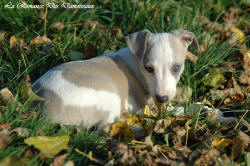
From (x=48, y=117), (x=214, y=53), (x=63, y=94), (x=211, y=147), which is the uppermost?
(x=214, y=53)

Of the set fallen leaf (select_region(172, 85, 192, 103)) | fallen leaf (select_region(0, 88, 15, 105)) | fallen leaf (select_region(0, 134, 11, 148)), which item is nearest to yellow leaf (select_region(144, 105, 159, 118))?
fallen leaf (select_region(172, 85, 192, 103))

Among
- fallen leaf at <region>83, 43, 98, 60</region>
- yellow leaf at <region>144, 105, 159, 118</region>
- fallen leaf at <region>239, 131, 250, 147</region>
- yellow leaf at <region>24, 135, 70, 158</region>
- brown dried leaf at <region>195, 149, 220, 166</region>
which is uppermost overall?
fallen leaf at <region>83, 43, 98, 60</region>

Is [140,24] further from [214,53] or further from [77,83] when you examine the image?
[77,83]

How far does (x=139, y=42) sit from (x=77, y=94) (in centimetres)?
99

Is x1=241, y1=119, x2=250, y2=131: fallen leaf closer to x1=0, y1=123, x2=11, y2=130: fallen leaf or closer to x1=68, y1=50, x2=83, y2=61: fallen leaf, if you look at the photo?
x1=68, y1=50, x2=83, y2=61: fallen leaf

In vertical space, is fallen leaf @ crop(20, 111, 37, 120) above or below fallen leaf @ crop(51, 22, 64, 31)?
below

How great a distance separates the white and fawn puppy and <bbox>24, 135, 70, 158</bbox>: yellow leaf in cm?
43

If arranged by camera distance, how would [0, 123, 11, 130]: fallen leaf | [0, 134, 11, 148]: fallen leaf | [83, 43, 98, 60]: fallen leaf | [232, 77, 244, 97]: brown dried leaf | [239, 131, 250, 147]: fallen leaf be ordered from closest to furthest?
1. [0, 134, 11, 148]: fallen leaf
2. [0, 123, 11, 130]: fallen leaf
3. [239, 131, 250, 147]: fallen leaf
4. [232, 77, 244, 97]: brown dried leaf
5. [83, 43, 98, 60]: fallen leaf

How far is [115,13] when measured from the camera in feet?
17.7

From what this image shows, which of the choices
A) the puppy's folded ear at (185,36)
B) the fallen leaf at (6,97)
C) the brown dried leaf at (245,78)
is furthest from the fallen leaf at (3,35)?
the brown dried leaf at (245,78)

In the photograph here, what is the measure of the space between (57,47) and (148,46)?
147cm

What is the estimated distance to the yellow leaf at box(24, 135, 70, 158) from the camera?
8.88 ft

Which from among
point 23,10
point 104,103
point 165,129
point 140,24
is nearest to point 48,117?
point 104,103

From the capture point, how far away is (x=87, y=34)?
4.88 metres
